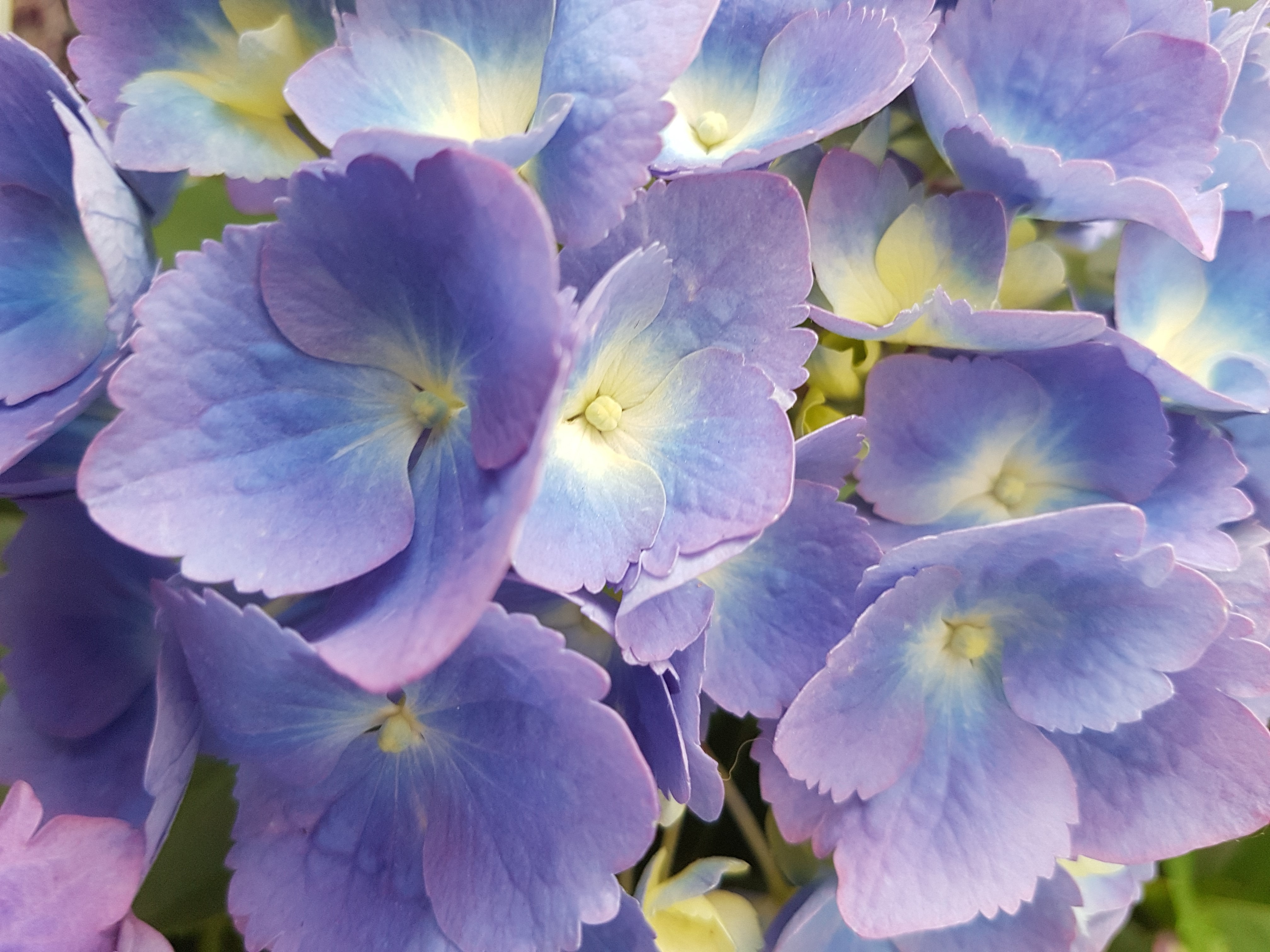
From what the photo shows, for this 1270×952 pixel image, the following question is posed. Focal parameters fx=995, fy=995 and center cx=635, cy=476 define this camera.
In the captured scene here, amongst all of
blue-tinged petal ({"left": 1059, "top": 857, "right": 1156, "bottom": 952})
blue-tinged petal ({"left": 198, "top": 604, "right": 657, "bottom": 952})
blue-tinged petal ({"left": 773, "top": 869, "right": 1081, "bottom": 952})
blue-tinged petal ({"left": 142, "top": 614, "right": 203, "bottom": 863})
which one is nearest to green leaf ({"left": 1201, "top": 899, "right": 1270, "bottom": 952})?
blue-tinged petal ({"left": 1059, "top": 857, "right": 1156, "bottom": 952})

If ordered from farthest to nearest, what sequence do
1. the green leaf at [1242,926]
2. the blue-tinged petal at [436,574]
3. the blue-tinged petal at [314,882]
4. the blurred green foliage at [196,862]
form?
1. the green leaf at [1242,926]
2. the blurred green foliage at [196,862]
3. the blue-tinged petal at [314,882]
4. the blue-tinged petal at [436,574]

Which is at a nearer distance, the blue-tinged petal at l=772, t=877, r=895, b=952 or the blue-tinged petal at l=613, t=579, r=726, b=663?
the blue-tinged petal at l=613, t=579, r=726, b=663

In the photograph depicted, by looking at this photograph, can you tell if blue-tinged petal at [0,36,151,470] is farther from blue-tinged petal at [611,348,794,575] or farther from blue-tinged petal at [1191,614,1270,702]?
blue-tinged petal at [1191,614,1270,702]

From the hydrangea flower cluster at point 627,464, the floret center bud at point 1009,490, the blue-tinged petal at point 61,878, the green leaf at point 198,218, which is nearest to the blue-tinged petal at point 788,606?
the hydrangea flower cluster at point 627,464

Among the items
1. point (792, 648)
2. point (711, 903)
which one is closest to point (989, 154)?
point (792, 648)

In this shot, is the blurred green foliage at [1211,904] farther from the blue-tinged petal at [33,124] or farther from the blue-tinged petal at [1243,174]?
the blue-tinged petal at [33,124]

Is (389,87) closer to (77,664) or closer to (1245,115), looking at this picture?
(77,664)
